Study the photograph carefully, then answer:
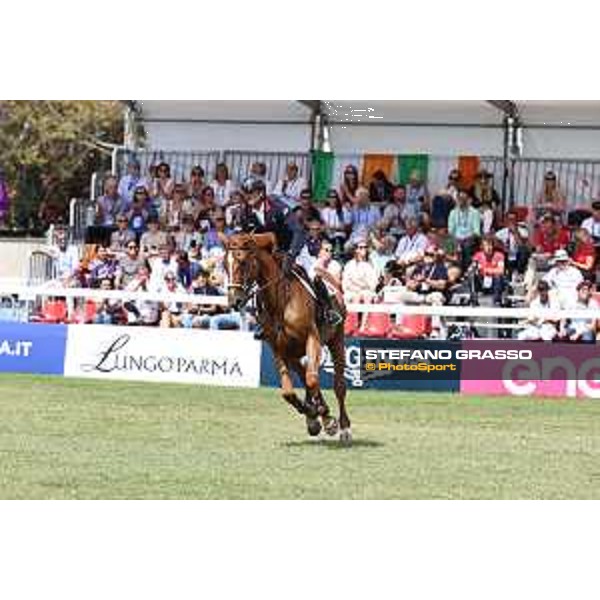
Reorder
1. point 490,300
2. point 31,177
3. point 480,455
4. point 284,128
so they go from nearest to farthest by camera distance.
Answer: point 480,455 → point 490,300 → point 284,128 → point 31,177

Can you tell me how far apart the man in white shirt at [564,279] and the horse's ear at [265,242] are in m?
7.57

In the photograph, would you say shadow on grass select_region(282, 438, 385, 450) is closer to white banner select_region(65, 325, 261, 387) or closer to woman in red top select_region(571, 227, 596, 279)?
white banner select_region(65, 325, 261, 387)

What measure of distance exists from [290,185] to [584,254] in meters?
5.18

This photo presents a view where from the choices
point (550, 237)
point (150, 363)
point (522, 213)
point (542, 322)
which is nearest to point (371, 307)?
point (542, 322)

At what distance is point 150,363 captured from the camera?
20984 millimetres

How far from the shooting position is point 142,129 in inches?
1072

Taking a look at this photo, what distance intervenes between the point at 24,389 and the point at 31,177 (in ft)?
105

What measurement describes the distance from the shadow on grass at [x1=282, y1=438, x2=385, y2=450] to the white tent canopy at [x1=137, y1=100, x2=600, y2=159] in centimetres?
1027

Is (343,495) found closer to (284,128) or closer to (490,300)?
(490,300)

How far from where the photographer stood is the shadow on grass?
45.5 ft

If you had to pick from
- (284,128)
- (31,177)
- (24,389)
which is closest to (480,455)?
(24,389)

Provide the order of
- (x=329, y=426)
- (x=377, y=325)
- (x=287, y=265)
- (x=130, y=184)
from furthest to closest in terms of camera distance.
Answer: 1. (x=130, y=184)
2. (x=377, y=325)
3. (x=287, y=265)
4. (x=329, y=426)

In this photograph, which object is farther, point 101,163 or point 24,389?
point 101,163

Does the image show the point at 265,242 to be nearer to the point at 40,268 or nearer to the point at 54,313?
the point at 54,313
